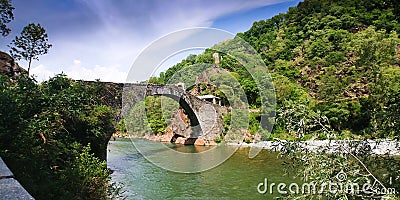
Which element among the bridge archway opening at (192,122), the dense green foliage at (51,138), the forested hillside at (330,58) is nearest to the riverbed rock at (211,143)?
the bridge archway opening at (192,122)

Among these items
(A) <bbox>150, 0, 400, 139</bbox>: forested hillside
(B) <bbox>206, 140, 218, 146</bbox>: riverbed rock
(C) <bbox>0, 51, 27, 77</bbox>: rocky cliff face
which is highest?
(A) <bbox>150, 0, 400, 139</bbox>: forested hillside

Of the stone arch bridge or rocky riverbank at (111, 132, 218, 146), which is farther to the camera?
rocky riverbank at (111, 132, 218, 146)

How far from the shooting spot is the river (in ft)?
20.1

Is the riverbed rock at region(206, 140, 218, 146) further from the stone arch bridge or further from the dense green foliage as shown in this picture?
the dense green foliage

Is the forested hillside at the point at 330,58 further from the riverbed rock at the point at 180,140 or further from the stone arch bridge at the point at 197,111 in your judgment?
the riverbed rock at the point at 180,140

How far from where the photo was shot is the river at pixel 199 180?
6125 millimetres

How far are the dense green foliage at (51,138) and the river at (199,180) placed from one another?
1.30 m

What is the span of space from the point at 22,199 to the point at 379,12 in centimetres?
3377

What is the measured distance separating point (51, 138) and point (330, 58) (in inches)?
998

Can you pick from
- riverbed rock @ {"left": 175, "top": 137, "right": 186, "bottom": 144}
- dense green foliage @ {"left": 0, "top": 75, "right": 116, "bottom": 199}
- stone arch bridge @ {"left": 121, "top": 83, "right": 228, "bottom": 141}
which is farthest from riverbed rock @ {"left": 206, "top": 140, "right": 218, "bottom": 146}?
dense green foliage @ {"left": 0, "top": 75, "right": 116, "bottom": 199}

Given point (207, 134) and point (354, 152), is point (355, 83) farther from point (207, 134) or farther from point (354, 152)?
point (354, 152)

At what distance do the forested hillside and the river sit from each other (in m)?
1.91

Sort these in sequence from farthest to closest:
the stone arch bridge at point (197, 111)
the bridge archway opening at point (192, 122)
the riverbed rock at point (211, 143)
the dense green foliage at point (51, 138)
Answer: the riverbed rock at point (211, 143)
the bridge archway opening at point (192, 122)
the stone arch bridge at point (197, 111)
the dense green foliage at point (51, 138)

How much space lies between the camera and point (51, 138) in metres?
4.18
